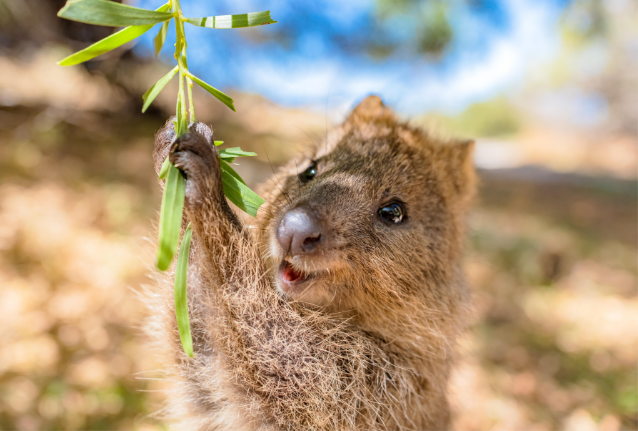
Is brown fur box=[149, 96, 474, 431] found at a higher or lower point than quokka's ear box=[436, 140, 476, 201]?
lower

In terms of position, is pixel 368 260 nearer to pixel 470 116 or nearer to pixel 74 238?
pixel 74 238

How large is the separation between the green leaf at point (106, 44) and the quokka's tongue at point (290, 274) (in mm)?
1199

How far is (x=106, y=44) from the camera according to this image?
56.9 inches

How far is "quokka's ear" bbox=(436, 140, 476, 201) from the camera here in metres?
3.24

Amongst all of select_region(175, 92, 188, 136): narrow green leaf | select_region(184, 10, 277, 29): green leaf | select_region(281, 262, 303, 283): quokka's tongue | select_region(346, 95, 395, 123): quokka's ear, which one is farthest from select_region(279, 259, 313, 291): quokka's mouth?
select_region(346, 95, 395, 123): quokka's ear

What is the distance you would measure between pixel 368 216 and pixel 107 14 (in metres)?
1.55

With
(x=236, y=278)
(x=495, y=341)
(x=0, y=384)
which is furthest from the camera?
(x=495, y=341)

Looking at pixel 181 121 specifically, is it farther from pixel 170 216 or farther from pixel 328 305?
pixel 328 305

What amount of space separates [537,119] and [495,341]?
A: 76.5 feet

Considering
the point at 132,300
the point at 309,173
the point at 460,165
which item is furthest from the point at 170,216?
the point at 132,300

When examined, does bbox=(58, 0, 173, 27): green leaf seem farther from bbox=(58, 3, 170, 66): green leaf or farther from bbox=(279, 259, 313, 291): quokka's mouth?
bbox=(279, 259, 313, 291): quokka's mouth

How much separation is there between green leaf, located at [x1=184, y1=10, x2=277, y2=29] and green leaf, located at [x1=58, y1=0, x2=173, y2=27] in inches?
5.0

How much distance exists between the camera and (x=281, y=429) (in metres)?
2.12

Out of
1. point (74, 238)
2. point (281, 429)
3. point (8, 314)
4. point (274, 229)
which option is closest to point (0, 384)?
point (8, 314)
